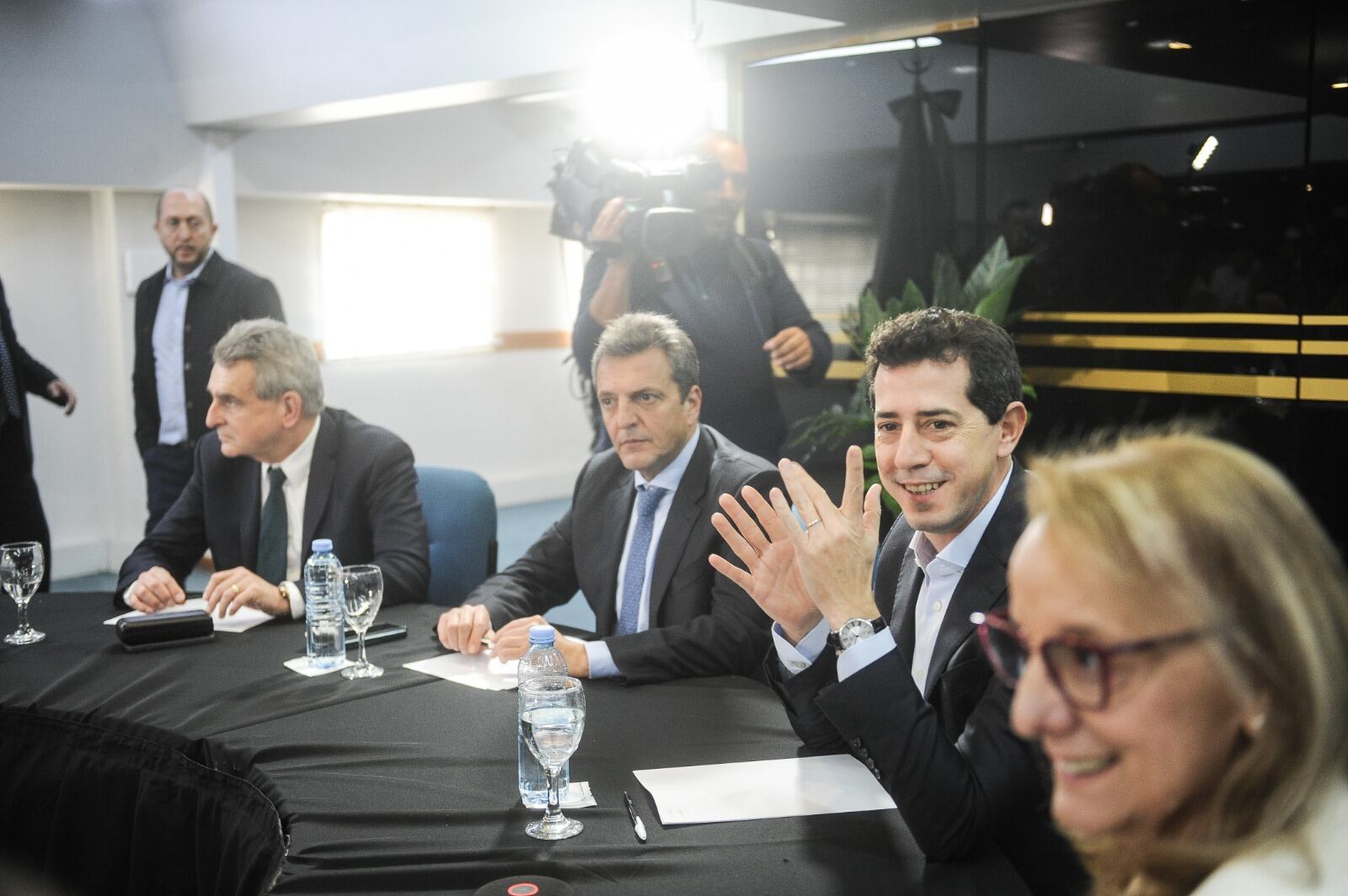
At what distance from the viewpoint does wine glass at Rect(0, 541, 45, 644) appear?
239 centimetres

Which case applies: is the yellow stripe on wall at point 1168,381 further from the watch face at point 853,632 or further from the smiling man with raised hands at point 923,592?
the watch face at point 853,632

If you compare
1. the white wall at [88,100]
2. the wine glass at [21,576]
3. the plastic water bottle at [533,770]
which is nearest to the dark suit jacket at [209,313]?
the white wall at [88,100]

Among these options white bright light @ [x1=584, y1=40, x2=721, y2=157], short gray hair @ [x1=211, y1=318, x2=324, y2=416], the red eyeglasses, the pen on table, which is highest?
white bright light @ [x1=584, y1=40, x2=721, y2=157]

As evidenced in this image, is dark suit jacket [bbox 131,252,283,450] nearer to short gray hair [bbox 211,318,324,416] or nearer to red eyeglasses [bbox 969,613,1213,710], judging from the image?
short gray hair [bbox 211,318,324,416]

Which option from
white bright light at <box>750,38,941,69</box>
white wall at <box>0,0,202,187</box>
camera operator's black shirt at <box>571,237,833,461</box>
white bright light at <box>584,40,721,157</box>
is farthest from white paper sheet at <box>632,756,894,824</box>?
white wall at <box>0,0,202,187</box>

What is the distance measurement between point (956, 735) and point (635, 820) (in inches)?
17.9

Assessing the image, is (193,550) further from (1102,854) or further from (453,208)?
(453,208)

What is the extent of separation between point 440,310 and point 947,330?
641 cm

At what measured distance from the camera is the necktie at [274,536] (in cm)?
285

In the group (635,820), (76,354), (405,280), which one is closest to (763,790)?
(635,820)

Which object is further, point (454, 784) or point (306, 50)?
point (306, 50)

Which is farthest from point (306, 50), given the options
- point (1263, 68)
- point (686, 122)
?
point (1263, 68)

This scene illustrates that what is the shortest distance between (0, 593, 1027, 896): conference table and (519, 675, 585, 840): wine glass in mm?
26

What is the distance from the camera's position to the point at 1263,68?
11.3ft
